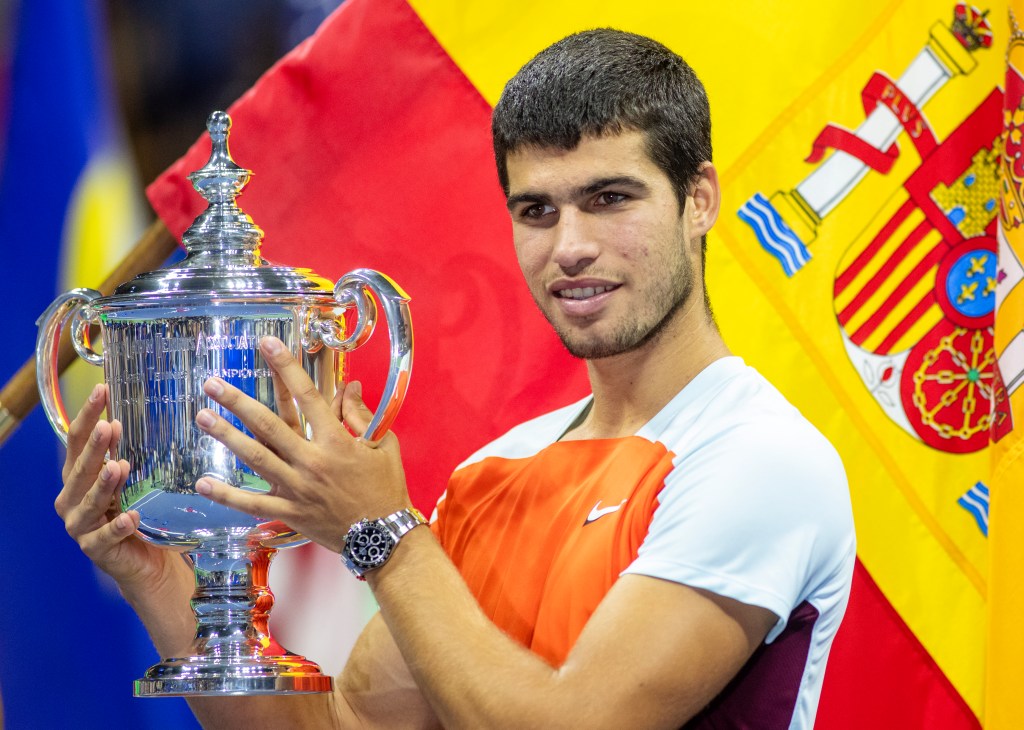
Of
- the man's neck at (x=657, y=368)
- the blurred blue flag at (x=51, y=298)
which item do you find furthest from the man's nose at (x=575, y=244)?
the blurred blue flag at (x=51, y=298)

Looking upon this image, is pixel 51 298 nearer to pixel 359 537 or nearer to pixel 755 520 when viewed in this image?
pixel 359 537

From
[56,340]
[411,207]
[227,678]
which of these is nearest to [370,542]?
[227,678]

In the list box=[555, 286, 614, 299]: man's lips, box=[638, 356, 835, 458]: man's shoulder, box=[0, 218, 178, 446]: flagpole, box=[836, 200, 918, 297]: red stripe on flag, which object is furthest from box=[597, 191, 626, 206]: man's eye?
box=[0, 218, 178, 446]: flagpole

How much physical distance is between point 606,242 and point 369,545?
466 mm

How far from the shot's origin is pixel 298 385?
130 centimetres

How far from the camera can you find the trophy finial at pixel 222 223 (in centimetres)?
143

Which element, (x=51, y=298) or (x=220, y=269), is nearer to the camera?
(x=220, y=269)

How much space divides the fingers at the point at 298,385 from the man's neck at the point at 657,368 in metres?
0.44

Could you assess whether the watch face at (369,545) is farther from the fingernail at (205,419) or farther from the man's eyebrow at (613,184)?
the man's eyebrow at (613,184)

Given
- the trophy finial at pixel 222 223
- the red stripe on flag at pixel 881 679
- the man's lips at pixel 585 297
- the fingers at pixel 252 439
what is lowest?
the red stripe on flag at pixel 881 679

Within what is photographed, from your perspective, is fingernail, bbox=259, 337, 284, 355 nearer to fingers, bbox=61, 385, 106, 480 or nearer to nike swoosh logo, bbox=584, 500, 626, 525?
fingers, bbox=61, 385, 106, 480

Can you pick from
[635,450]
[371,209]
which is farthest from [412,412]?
[635,450]

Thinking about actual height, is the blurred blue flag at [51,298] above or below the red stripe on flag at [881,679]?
above

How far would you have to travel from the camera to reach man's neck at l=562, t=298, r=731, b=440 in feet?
5.22
